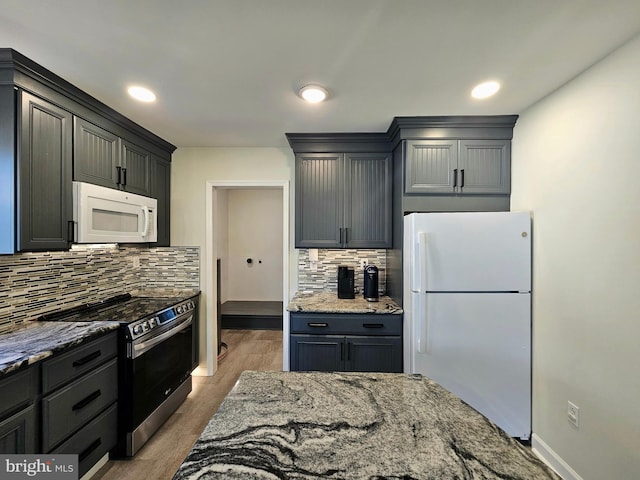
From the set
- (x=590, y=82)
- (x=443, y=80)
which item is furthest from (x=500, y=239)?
(x=443, y=80)

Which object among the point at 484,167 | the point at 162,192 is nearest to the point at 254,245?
the point at 162,192

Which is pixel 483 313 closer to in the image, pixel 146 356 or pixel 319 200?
pixel 319 200

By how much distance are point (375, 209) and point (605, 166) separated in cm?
160

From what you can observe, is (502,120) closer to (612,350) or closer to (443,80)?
(443,80)

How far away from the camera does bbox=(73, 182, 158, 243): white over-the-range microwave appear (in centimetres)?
199

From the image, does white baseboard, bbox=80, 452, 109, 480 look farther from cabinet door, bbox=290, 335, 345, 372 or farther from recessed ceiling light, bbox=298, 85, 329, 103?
recessed ceiling light, bbox=298, 85, 329, 103

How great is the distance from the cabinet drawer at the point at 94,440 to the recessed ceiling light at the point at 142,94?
2054 millimetres

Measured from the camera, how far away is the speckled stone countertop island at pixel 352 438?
744 mm

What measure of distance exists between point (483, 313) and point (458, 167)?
114 cm

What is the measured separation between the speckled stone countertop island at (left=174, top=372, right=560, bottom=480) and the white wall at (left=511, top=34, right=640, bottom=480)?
1.12 m

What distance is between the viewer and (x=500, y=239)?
6.96 feet

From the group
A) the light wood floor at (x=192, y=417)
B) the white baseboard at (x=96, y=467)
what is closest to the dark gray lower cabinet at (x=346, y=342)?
the light wood floor at (x=192, y=417)

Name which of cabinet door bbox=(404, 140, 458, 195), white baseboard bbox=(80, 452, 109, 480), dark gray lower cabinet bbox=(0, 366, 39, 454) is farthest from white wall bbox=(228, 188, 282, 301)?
dark gray lower cabinet bbox=(0, 366, 39, 454)

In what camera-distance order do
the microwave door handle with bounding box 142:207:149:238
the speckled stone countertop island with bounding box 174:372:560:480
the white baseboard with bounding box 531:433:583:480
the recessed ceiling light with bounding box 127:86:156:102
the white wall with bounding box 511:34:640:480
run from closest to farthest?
the speckled stone countertop island with bounding box 174:372:560:480
the white wall with bounding box 511:34:640:480
the white baseboard with bounding box 531:433:583:480
the recessed ceiling light with bounding box 127:86:156:102
the microwave door handle with bounding box 142:207:149:238
